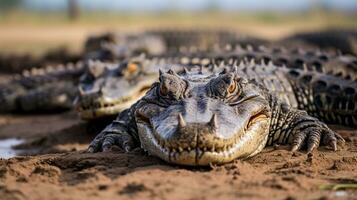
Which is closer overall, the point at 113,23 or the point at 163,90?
the point at 163,90

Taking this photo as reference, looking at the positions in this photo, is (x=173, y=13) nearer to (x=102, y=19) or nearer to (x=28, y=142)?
(x=102, y=19)

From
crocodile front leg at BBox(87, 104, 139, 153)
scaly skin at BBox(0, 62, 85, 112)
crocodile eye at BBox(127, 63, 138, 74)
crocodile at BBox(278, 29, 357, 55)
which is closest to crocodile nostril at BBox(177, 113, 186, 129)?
crocodile front leg at BBox(87, 104, 139, 153)

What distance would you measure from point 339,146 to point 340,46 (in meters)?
10.4

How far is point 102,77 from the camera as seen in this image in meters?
7.19

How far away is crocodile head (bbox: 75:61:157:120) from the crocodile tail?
1.73 m

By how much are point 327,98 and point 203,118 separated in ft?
9.26

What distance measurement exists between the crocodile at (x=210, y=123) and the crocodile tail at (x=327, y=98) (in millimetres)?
440

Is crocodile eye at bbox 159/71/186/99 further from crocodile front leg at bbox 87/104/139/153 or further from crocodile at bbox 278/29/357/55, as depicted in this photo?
crocodile at bbox 278/29/357/55

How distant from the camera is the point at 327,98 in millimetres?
6344

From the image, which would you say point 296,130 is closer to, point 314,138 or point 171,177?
point 314,138

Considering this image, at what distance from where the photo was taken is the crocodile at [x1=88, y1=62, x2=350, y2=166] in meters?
3.74

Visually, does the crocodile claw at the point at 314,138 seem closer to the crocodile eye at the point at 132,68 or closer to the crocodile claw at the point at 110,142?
the crocodile claw at the point at 110,142

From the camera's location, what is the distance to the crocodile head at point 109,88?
Answer: 265 inches

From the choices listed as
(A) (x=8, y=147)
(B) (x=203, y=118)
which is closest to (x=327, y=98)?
(B) (x=203, y=118)
